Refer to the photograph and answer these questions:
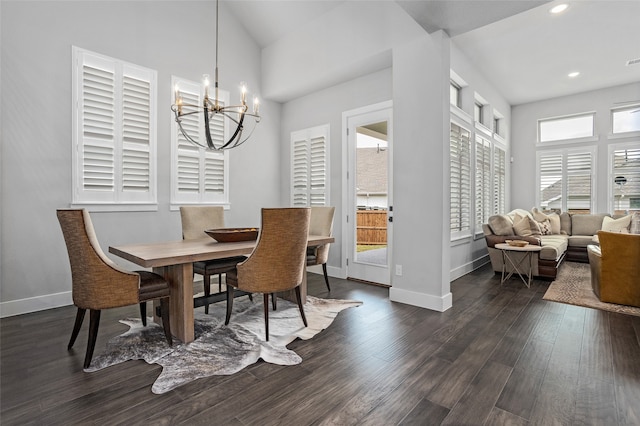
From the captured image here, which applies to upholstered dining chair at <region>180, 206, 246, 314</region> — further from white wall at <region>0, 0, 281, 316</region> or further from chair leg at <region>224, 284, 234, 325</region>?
white wall at <region>0, 0, 281, 316</region>

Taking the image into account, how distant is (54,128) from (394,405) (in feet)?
13.4

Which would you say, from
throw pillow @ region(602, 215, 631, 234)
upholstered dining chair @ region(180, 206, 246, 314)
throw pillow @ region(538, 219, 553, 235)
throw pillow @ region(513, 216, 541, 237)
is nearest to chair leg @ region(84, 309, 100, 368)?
upholstered dining chair @ region(180, 206, 246, 314)

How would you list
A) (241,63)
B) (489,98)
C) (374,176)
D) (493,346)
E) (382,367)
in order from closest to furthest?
(382,367)
(493,346)
(374,176)
(241,63)
(489,98)

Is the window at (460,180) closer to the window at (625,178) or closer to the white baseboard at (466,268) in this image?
the white baseboard at (466,268)

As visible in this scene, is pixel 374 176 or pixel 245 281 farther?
pixel 374 176

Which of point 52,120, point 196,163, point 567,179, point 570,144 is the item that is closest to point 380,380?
point 196,163

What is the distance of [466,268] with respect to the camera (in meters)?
5.08

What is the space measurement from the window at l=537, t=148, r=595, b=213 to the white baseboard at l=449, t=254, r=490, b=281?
2638 millimetres

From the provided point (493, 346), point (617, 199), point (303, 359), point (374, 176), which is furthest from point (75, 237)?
point (617, 199)

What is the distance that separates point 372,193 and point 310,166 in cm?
119

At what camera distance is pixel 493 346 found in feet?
8.17

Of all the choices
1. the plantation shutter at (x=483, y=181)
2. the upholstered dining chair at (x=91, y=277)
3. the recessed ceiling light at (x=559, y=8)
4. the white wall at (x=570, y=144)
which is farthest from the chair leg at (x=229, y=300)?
the white wall at (x=570, y=144)

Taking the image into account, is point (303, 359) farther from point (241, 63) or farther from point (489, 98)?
point (489, 98)

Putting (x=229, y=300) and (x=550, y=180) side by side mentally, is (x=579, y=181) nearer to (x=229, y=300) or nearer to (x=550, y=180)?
(x=550, y=180)
